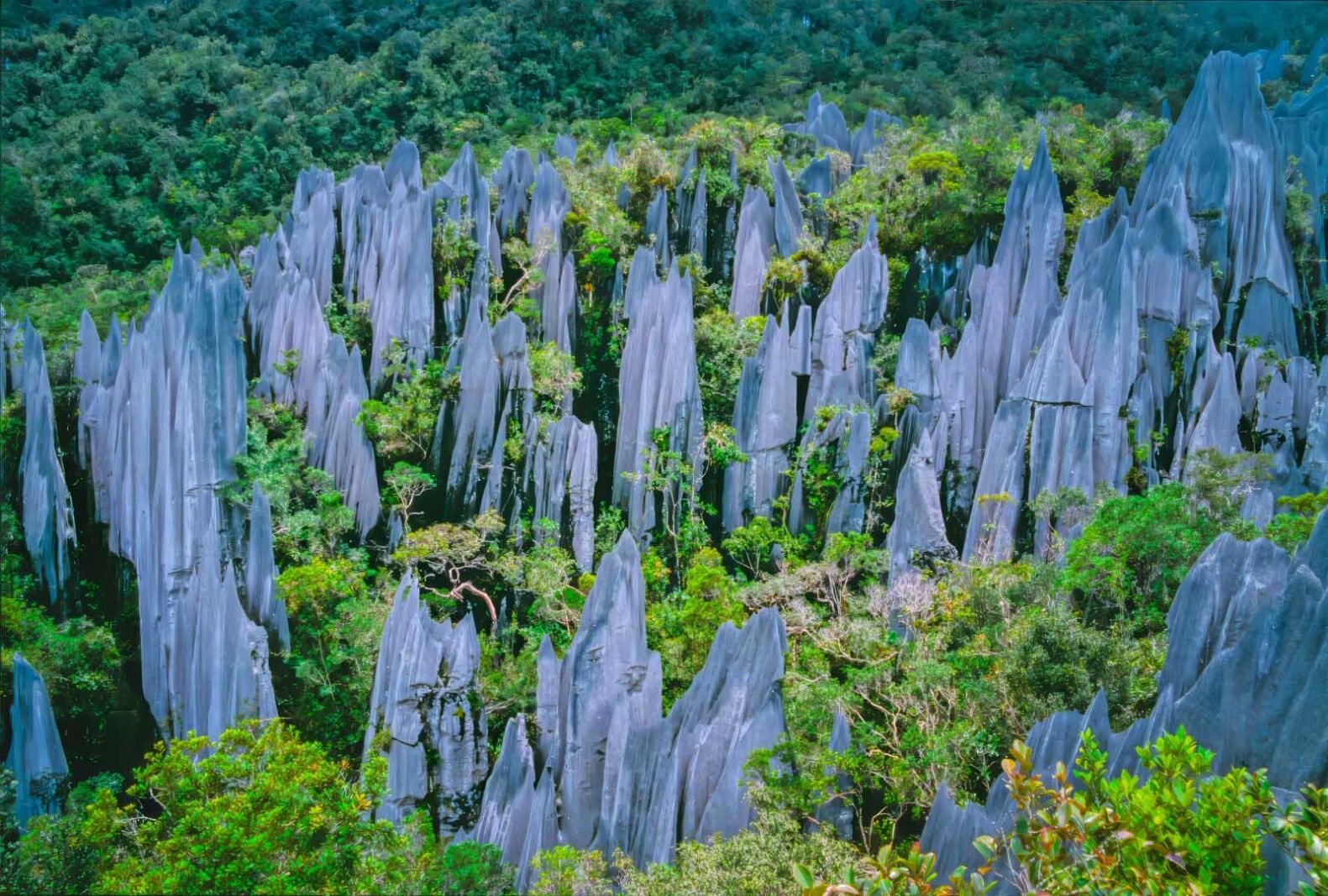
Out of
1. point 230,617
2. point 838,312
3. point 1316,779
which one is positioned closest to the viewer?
point 1316,779

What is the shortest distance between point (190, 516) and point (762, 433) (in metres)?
10.8

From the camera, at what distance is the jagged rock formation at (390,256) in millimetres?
21891

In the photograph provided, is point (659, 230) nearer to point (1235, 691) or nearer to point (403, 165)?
point (403, 165)

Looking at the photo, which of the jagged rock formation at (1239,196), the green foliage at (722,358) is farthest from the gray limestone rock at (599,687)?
the jagged rock formation at (1239,196)

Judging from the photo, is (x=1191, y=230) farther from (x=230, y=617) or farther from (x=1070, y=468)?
(x=230, y=617)

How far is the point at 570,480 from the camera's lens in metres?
19.8

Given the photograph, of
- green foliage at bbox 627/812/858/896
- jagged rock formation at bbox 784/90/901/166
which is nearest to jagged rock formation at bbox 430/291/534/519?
green foliage at bbox 627/812/858/896

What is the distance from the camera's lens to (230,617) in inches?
606

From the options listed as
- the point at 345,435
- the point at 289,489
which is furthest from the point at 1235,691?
the point at 345,435

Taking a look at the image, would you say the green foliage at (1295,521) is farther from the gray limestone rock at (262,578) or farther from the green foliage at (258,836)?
the gray limestone rock at (262,578)

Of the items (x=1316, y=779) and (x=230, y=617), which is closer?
(x=1316, y=779)

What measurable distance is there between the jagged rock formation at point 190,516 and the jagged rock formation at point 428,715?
7.34ft

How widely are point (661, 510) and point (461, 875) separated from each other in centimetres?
1025

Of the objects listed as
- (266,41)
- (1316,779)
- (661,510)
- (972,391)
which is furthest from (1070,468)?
(266,41)
